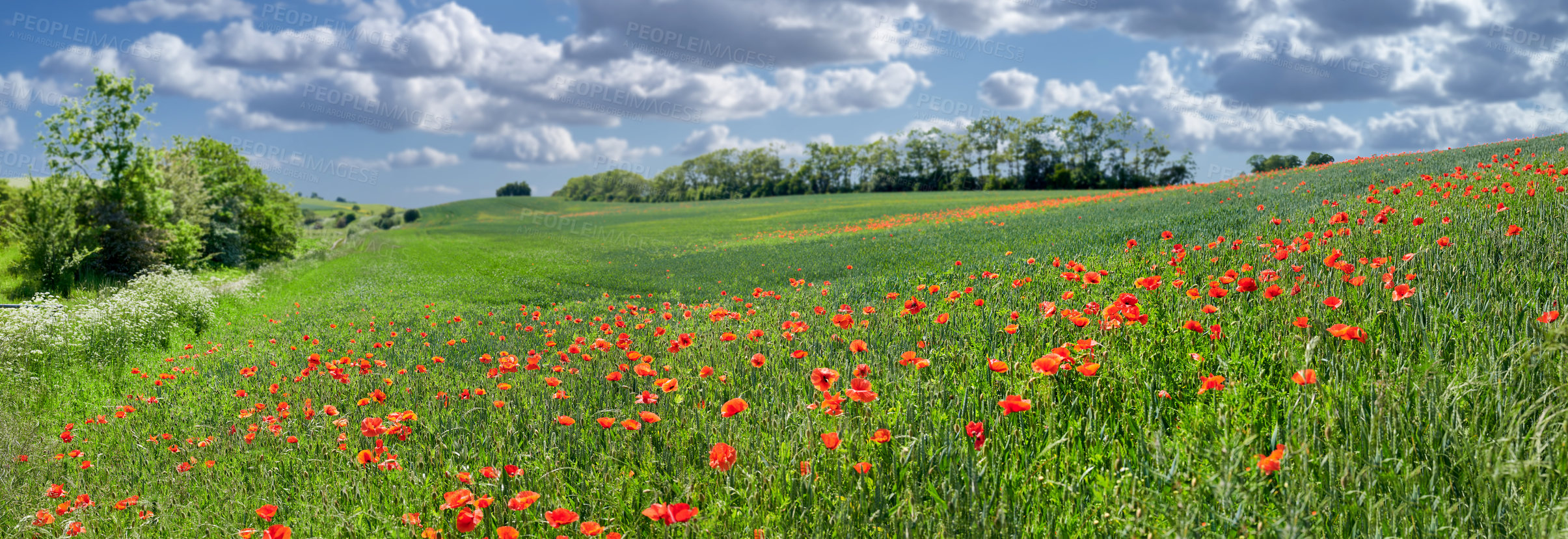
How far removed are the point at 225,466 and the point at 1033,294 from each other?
21.2 feet

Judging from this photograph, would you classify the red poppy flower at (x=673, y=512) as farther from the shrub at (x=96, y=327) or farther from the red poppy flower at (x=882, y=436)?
the shrub at (x=96, y=327)

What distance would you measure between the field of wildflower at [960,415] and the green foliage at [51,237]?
16922 millimetres

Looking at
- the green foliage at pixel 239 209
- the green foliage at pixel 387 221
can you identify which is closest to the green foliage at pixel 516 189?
the green foliage at pixel 387 221

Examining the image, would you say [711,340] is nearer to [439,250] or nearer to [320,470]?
[320,470]

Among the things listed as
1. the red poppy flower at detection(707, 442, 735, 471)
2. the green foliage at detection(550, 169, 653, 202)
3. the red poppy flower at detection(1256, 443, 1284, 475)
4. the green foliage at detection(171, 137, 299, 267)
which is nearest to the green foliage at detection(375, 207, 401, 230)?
the green foliage at detection(550, 169, 653, 202)

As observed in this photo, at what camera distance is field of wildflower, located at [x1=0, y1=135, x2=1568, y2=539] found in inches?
91.8

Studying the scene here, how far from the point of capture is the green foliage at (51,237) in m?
20.9

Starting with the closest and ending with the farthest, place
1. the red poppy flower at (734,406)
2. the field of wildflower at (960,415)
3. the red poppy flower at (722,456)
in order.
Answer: the field of wildflower at (960,415), the red poppy flower at (722,456), the red poppy flower at (734,406)

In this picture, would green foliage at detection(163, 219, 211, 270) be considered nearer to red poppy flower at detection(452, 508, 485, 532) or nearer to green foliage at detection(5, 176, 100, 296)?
green foliage at detection(5, 176, 100, 296)

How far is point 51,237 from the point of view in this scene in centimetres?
2083

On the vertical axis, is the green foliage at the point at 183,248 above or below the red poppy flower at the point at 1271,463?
above

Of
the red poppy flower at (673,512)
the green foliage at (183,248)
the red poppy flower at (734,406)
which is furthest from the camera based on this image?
the green foliage at (183,248)

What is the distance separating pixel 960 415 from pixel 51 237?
29462 millimetres

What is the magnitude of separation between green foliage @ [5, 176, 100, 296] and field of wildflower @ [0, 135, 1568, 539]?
1692 centimetres
